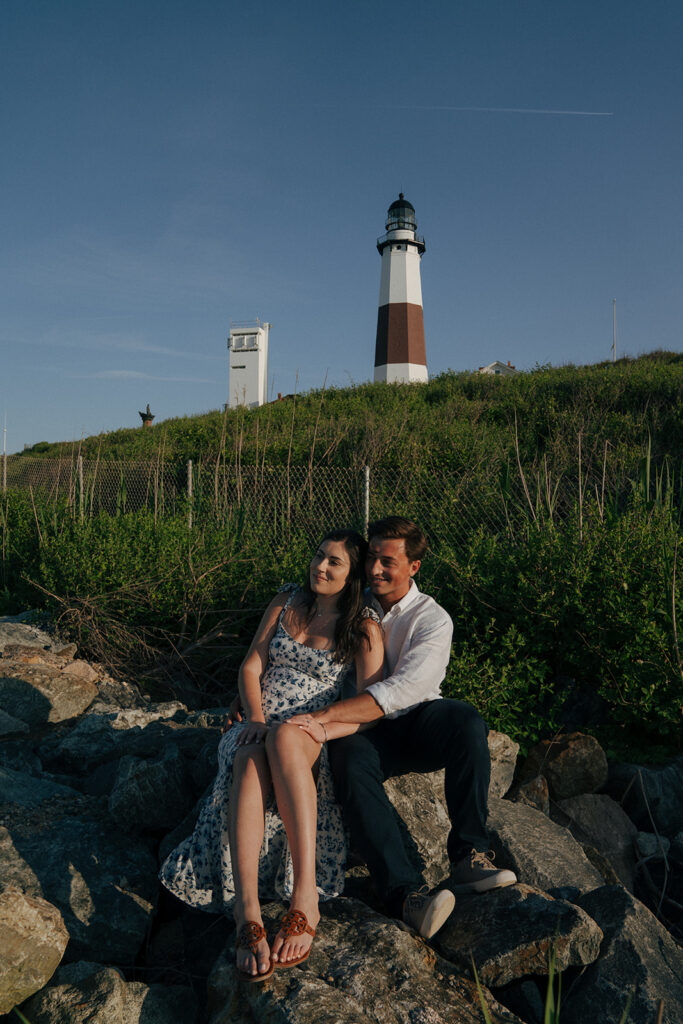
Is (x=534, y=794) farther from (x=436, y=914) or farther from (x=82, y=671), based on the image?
(x=82, y=671)

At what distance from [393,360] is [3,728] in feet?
76.2

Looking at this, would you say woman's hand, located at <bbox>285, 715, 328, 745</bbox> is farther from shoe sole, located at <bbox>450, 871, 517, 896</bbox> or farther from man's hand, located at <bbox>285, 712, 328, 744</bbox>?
shoe sole, located at <bbox>450, 871, 517, 896</bbox>

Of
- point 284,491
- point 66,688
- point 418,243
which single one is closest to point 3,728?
point 66,688

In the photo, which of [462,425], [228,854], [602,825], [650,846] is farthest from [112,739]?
[462,425]

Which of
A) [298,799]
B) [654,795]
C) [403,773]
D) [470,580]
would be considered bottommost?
[654,795]

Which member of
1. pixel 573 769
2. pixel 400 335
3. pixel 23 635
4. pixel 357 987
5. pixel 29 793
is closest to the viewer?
pixel 357 987

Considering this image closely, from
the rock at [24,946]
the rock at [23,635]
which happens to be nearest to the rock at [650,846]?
the rock at [24,946]

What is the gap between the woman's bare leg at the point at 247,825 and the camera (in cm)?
228

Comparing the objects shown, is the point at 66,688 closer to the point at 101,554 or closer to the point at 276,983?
the point at 101,554

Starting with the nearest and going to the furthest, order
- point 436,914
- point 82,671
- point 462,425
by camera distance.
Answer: point 436,914, point 82,671, point 462,425

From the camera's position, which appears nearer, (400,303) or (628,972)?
(628,972)

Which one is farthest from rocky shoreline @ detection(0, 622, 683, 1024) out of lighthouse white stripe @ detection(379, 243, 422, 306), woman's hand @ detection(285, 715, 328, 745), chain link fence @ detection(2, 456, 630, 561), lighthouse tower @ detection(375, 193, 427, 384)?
lighthouse white stripe @ detection(379, 243, 422, 306)

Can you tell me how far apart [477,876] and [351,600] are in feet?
3.66

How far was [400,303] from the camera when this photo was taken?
27562 mm
